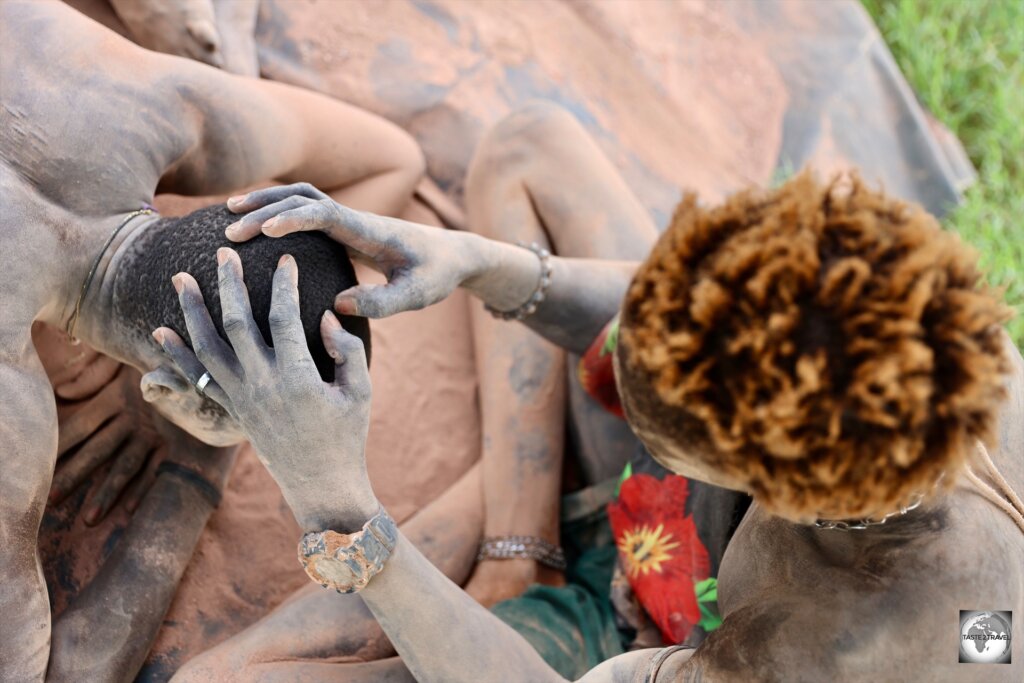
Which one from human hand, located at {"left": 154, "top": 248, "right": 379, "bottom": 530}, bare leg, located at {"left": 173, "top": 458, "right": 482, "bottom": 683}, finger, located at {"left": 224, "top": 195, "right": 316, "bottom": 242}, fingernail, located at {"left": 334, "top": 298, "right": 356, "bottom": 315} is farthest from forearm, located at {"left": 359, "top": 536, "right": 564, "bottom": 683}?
finger, located at {"left": 224, "top": 195, "right": 316, "bottom": 242}

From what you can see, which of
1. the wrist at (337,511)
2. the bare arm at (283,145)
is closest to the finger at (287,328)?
the wrist at (337,511)

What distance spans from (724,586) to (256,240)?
90cm

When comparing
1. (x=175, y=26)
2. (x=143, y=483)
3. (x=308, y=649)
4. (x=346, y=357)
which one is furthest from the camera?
(x=175, y=26)

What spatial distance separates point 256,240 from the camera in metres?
1.33

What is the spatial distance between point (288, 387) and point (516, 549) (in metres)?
0.93

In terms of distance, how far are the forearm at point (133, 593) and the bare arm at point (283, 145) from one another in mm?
629

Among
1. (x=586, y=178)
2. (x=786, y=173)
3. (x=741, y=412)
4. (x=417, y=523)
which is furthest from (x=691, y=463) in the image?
(x=786, y=173)

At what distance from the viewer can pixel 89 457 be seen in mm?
1891

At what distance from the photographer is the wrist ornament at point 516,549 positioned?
204cm

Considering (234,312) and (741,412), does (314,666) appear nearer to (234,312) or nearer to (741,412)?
(234,312)

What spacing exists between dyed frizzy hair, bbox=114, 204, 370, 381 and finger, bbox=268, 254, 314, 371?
0.05 meters

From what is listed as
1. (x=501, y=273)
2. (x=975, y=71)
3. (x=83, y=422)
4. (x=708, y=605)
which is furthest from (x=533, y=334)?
(x=975, y=71)

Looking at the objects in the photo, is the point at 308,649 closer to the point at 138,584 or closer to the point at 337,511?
the point at 138,584

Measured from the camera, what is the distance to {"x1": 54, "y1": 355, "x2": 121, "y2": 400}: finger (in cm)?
191
